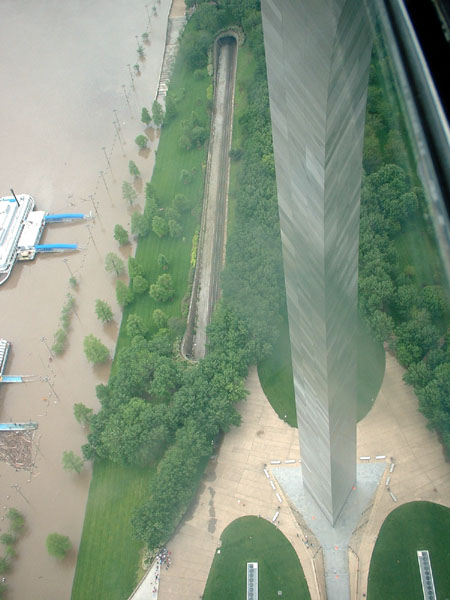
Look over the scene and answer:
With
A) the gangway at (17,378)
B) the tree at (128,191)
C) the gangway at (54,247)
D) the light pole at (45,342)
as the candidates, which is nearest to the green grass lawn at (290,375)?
the light pole at (45,342)

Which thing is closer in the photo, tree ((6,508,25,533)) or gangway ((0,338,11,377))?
tree ((6,508,25,533))

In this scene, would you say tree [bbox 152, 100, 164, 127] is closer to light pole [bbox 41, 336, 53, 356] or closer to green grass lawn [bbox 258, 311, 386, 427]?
light pole [bbox 41, 336, 53, 356]

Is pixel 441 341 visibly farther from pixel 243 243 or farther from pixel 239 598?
pixel 239 598


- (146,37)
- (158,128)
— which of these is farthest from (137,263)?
(146,37)

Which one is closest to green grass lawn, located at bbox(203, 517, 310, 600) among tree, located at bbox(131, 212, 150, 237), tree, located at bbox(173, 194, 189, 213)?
tree, located at bbox(131, 212, 150, 237)

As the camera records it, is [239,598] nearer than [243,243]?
Yes
